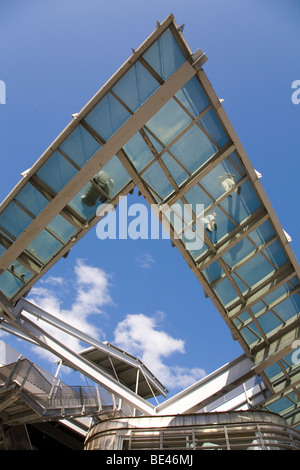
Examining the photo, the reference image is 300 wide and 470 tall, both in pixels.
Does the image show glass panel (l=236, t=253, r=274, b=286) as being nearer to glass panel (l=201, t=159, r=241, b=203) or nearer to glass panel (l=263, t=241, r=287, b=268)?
glass panel (l=263, t=241, r=287, b=268)

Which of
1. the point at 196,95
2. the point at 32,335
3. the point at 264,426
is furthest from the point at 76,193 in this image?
the point at 264,426

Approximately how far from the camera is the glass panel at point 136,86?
10117 mm

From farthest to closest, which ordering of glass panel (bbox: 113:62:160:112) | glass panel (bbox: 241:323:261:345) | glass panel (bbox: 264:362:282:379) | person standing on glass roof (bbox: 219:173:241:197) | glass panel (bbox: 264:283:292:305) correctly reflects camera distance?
glass panel (bbox: 264:362:282:379), glass panel (bbox: 241:323:261:345), glass panel (bbox: 264:283:292:305), person standing on glass roof (bbox: 219:173:241:197), glass panel (bbox: 113:62:160:112)

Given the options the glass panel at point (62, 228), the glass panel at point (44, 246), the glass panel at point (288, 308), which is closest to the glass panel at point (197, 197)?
the glass panel at point (62, 228)

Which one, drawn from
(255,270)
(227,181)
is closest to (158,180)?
(227,181)

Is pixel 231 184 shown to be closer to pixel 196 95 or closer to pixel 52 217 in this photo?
pixel 196 95

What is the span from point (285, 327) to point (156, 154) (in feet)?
29.1

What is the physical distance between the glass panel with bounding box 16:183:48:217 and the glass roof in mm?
33

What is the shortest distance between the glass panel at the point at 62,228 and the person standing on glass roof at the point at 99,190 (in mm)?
1023

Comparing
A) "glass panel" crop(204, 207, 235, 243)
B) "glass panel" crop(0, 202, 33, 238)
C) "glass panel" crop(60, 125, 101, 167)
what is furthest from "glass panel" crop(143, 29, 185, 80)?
"glass panel" crop(0, 202, 33, 238)

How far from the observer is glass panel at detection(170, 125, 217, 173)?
440 inches

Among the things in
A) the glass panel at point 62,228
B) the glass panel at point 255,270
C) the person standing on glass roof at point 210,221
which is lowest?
the glass panel at point 255,270

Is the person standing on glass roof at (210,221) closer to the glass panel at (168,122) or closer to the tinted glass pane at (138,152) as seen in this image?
the tinted glass pane at (138,152)
